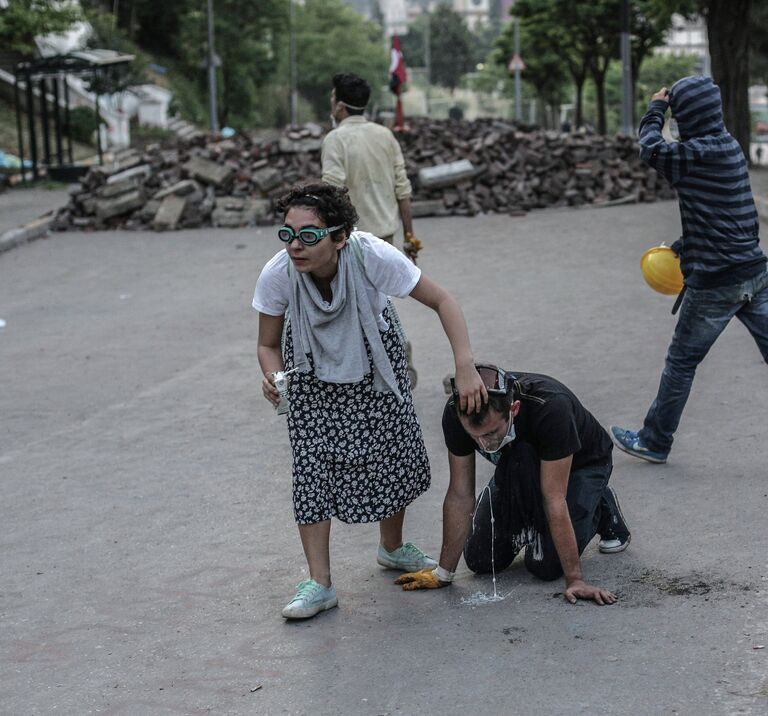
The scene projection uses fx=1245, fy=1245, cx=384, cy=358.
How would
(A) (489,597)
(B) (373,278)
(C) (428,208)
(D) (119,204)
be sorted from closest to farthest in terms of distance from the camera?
(B) (373,278)
(A) (489,597)
(C) (428,208)
(D) (119,204)

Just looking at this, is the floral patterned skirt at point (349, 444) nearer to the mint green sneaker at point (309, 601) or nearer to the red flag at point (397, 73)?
the mint green sneaker at point (309, 601)

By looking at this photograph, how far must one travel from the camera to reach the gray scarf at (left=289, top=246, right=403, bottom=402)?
4.32 metres

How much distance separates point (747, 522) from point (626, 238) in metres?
10.4

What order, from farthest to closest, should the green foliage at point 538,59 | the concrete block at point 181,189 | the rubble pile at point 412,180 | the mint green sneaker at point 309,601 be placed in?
the green foliage at point 538,59
the concrete block at point 181,189
the rubble pile at point 412,180
the mint green sneaker at point 309,601

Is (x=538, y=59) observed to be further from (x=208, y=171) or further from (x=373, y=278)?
(x=373, y=278)

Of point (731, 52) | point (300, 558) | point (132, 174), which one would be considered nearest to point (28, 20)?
point (132, 174)

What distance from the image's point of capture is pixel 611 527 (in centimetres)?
489

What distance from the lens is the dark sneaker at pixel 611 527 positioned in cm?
484

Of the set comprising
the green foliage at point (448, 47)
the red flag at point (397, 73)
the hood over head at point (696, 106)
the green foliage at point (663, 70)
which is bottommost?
the hood over head at point (696, 106)

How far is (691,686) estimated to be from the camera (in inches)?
146

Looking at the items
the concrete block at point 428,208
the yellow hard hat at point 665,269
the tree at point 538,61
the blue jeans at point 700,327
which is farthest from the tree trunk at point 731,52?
the tree at point 538,61

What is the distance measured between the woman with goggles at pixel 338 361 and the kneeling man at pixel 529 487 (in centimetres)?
21

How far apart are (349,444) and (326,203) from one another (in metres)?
0.87

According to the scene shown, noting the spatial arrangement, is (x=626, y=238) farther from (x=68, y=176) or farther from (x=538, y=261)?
(x=68, y=176)
